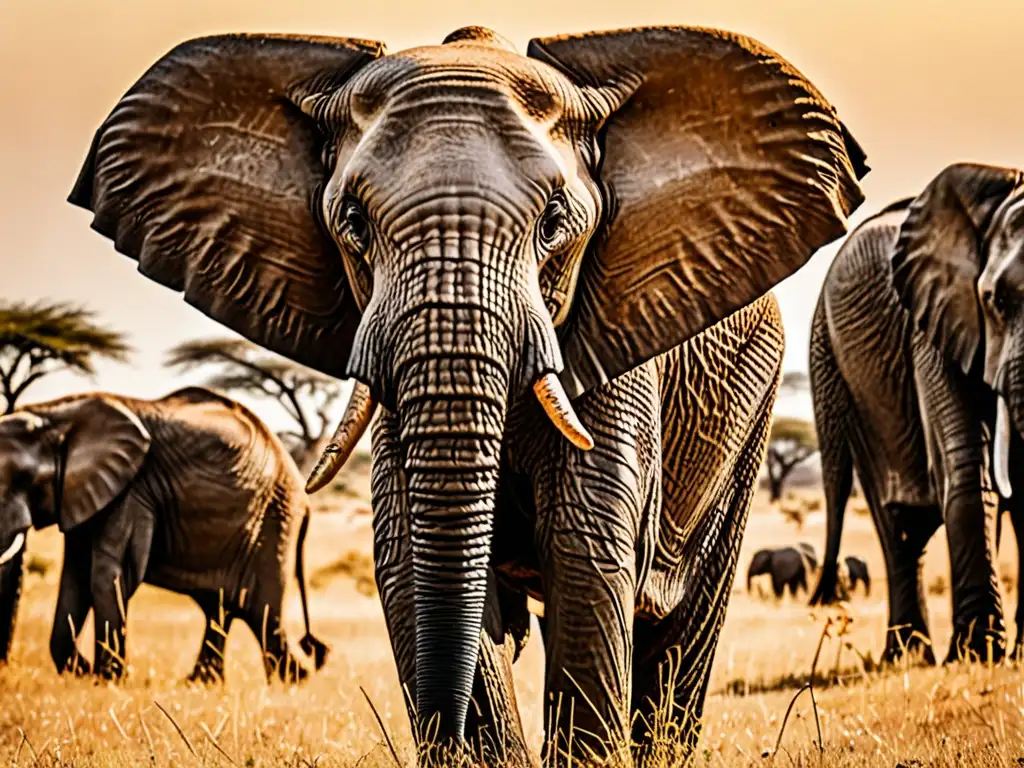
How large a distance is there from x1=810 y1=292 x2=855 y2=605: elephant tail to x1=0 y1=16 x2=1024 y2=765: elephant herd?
502cm

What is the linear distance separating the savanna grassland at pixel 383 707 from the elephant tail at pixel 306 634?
0.08 meters

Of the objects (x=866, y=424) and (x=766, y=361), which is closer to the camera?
(x=766, y=361)

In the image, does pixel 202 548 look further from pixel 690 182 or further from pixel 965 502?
pixel 690 182

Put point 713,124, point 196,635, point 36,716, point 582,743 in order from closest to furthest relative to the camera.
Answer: point 582,743
point 713,124
point 36,716
point 196,635

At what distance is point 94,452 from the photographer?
1131cm

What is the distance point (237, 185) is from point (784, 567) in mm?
13758

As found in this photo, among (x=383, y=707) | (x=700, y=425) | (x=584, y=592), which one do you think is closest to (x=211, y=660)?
(x=383, y=707)

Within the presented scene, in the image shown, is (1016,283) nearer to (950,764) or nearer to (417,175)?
(950,764)

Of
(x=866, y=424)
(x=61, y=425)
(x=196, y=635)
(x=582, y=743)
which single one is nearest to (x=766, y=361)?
(x=582, y=743)

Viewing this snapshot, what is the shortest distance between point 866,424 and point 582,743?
6.60 metres

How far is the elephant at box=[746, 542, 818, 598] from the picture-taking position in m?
18.1

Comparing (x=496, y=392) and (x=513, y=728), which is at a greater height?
(x=496, y=392)

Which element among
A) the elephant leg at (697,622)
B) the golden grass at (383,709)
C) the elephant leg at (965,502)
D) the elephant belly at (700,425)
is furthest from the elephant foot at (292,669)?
the elephant belly at (700,425)

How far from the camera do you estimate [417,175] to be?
4.23 meters
